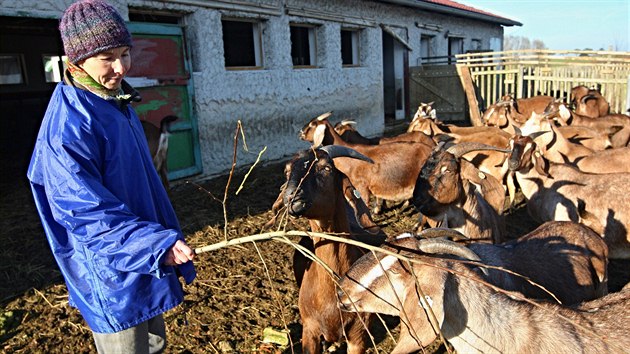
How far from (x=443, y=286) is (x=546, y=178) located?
13.5ft

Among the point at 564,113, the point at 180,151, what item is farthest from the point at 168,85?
the point at 564,113

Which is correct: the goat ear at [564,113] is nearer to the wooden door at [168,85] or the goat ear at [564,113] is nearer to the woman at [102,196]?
the wooden door at [168,85]

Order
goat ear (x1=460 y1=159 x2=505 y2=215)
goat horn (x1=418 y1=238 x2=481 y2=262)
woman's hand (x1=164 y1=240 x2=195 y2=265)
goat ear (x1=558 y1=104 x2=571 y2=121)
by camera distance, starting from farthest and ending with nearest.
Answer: goat ear (x1=558 y1=104 x2=571 y2=121) → goat ear (x1=460 y1=159 x2=505 y2=215) → goat horn (x1=418 y1=238 x2=481 y2=262) → woman's hand (x1=164 y1=240 x2=195 y2=265)

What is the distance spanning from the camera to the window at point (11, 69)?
15.2 m

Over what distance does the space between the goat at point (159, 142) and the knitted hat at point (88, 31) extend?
17.4 feet

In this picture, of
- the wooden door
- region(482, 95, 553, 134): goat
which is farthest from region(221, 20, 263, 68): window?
region(482, 95, 553, 134): goat

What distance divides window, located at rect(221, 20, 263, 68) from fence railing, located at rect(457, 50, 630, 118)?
28.3 feet

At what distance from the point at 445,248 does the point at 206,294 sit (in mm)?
2859

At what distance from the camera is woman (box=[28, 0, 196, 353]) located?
1.86 metres

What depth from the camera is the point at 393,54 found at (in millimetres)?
17578

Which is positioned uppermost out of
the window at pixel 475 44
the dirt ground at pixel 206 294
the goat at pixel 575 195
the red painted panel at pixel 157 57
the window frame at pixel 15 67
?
the window at pixel 475 44

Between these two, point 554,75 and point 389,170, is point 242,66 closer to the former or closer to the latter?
point 389,170

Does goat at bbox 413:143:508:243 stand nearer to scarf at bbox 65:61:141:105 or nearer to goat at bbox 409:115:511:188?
goat at bbox 409:115:511:188

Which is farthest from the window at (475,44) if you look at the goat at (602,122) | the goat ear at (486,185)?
the goat ear at (486,185)
